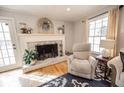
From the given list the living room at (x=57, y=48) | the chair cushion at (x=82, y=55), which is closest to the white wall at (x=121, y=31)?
the living room at (x=57, y=48)

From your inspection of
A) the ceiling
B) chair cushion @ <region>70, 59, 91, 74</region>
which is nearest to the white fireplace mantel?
the ceiling

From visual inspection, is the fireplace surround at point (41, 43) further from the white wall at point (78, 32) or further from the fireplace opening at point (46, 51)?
the white wall at point (78, 32)

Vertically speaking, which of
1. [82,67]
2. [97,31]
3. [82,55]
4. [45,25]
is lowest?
[82,67]

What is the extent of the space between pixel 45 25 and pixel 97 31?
7.49 feet

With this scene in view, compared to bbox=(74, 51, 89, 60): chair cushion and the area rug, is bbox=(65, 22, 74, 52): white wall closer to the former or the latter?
bbox=(74, 51, 89, 60): chair cushion

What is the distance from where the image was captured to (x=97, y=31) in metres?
3.20

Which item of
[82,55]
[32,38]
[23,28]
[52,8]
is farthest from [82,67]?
[23,28]

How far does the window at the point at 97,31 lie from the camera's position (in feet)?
9.36

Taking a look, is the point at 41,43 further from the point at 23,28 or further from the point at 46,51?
the point at 23,28

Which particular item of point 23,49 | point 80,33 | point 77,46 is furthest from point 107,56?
point 23,49

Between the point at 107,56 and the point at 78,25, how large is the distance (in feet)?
7.71
